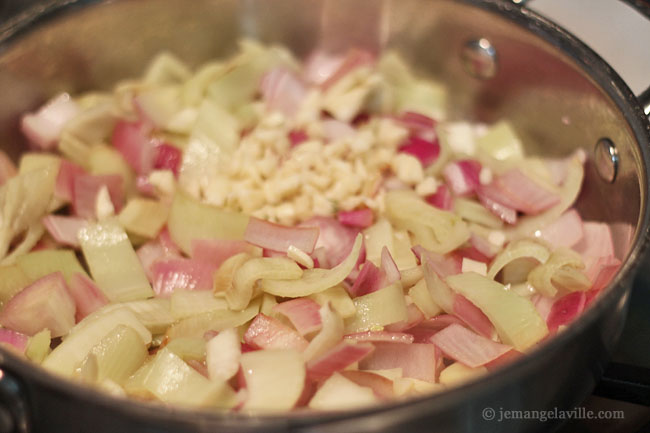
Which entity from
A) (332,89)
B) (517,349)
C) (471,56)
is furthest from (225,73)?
(517,349)

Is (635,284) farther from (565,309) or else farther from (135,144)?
(135,144)

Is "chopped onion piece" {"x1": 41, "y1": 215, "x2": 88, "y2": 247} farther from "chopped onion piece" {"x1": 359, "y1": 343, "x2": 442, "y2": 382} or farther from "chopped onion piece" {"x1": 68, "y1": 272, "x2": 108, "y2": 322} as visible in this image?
"chopped onion piece" {"x1": 359, "y1": 343, "x2": 442, "y2": 382}

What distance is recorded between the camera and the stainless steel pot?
2.44 feet

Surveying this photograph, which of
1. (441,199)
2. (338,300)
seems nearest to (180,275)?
(338,300)

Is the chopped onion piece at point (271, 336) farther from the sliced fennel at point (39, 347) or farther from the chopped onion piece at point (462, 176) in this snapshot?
the chopped onion piece at point (462, 176)

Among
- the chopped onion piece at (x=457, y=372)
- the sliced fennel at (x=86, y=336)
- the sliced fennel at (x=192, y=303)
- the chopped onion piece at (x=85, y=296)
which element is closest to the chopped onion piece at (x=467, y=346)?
the chopped onion piece at (x=457, y=372)

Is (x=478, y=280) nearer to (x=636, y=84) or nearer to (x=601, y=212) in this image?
(x=601, y=212)

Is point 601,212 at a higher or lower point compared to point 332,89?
lower

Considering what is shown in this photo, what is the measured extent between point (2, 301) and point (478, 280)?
2.55 feet

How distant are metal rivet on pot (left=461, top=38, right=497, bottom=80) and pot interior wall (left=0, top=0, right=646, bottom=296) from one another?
0.01 m

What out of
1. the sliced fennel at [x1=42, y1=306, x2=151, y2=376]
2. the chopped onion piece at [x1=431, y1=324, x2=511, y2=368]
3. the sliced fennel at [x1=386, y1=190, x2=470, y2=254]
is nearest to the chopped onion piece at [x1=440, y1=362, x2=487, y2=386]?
the chopped onion piece at [x1=431, y1=324, x2=511, y2=368]

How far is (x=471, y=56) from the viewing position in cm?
149

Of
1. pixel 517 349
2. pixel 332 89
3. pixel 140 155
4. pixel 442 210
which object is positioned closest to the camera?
pixel 517 349

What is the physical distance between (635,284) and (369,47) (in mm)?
811
